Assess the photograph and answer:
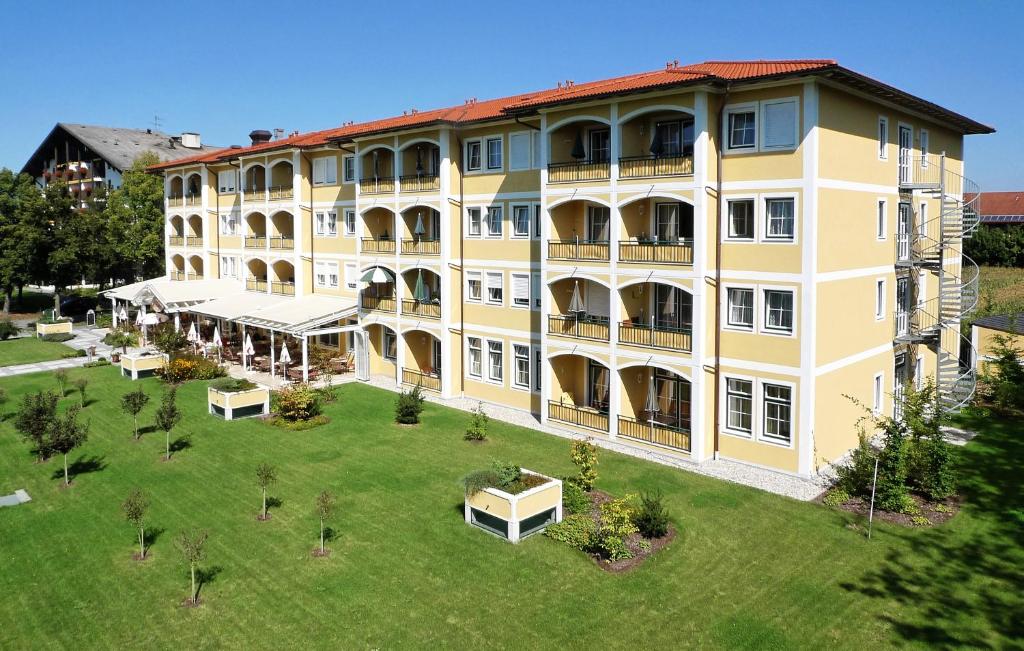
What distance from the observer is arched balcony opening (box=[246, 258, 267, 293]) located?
42.3 metres

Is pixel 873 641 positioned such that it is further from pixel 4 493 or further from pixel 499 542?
pixel 4 493

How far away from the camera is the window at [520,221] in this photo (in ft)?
90.4

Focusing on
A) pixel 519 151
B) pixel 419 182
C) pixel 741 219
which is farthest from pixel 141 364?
pixel 741 219

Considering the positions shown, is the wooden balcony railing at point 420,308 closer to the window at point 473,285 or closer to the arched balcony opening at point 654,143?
the window at point 473,285

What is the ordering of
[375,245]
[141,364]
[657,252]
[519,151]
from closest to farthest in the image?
[657,252] → [519,151] → [375,245] → [141,364]

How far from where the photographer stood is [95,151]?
204ft

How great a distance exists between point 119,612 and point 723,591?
10992 mm

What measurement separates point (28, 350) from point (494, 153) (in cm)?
2992

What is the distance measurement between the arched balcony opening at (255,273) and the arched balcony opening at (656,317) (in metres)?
25.2

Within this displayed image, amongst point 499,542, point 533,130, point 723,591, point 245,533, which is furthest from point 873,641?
point 533,130

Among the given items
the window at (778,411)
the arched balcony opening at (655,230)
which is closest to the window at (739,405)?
the window at (778,411)

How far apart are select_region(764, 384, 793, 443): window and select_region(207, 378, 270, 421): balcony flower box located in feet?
56.6

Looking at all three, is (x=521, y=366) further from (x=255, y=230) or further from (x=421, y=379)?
(x=255, y=230)

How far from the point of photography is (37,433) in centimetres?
2127
